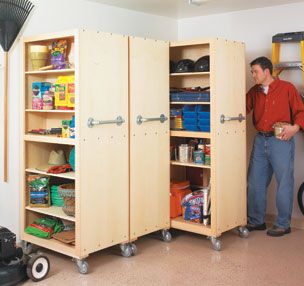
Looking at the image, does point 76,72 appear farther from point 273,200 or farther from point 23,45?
point 273,200

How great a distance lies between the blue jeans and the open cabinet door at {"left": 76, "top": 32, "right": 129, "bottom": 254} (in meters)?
1.38

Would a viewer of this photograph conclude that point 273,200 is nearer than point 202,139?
No

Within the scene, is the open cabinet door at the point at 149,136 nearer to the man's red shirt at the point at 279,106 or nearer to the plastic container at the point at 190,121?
the plastic container at the point at 190,121

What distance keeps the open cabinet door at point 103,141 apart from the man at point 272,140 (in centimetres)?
138

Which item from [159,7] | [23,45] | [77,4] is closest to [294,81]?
[159,7]

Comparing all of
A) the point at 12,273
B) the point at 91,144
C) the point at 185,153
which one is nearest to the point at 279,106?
the point at 185,153

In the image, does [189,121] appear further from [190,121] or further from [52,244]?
[52,244]

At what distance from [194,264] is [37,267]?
1190mm

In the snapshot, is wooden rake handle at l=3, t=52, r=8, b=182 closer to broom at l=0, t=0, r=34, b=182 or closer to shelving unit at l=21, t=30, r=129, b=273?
broom at l=0, t=0, r=34, b=182

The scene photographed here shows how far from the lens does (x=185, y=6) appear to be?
459cm

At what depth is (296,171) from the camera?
456 cm

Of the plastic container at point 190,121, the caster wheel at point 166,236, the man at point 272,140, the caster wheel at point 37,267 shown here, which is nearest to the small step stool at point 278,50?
the man at point 272,140

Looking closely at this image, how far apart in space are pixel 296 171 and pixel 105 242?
84.5 inches

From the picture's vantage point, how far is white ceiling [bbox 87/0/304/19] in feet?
14.3
